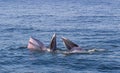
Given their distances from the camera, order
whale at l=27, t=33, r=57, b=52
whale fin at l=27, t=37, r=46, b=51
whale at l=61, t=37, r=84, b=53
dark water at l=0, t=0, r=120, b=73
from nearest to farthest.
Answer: dark water at l=0, t=0, r=120, b=73 → whale at l=61, t=37, r=84, b=53 → whale at l=27, t=33, r=57, b=52 → whale fin at l=27, t=37, r=46, b=51

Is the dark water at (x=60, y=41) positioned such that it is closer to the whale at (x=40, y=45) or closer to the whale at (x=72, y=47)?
the whale at (x=40, y=45)

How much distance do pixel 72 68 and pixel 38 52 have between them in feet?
24.6

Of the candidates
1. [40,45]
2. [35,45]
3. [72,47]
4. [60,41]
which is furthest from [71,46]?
[60,41]

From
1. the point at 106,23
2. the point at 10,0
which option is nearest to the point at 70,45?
the point at 106,23

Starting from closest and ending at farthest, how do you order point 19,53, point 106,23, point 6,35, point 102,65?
point 102,65 < point 19,53 < point 6,35 < point 106,23

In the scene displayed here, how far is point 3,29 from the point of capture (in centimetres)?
5744

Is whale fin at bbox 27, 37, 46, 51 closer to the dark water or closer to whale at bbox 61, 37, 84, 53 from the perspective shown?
the dark water

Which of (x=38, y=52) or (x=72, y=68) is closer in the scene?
(x=72, y=68)

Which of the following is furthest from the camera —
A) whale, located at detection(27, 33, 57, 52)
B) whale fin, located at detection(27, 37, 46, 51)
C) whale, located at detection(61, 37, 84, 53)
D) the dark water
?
whale fin, located at detection(27, 37, 46, 51)

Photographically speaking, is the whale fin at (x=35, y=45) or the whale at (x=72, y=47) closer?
the whale at (x=72, y=47)

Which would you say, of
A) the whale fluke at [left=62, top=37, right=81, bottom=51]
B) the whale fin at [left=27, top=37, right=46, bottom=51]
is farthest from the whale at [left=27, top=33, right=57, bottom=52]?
the whale fluke at [left=62, top=37, right=81, bottom=51]

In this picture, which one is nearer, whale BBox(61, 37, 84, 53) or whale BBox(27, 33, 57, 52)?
whale BBox(61, 37, 84, 53)

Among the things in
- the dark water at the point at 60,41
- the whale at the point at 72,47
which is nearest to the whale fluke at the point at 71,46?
the whale at the point at 72,47

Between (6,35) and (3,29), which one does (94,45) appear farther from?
(3,29)
